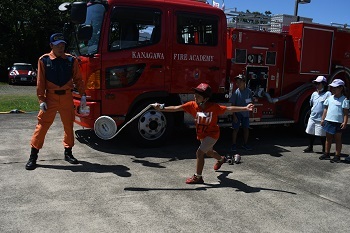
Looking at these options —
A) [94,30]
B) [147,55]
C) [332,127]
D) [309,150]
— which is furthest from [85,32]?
[309,150]

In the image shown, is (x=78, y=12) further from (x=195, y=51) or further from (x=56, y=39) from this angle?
(x=195, y=51)

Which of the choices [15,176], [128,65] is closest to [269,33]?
[128,65]

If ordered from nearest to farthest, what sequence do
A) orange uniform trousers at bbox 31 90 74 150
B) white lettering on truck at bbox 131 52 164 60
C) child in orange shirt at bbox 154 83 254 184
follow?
child in orange shirt at bbox 154 83 254 184, orange uniform trousers at bbox 31 90 74 150, white lettering on truck at bbox 131 52 164 60

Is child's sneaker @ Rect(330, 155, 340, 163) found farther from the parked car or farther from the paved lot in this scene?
the parked car

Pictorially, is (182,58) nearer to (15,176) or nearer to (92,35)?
(92,35)

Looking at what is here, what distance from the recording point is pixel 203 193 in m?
5.03

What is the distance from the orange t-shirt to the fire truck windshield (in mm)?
2423

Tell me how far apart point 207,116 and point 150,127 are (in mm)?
2236

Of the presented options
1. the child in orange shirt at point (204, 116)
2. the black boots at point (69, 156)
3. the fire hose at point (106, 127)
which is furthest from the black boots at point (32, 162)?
the child in orange shirt at point (204, 116)

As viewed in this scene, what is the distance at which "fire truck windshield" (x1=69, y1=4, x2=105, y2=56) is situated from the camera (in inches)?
267

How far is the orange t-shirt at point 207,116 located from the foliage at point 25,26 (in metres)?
29.4

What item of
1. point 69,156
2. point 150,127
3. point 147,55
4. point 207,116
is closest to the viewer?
point 207,116

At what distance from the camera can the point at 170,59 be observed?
7242mm

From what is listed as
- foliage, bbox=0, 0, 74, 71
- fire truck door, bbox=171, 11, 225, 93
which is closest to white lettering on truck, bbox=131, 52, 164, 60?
fire truck door, bbox=171, 11, 225, 93
